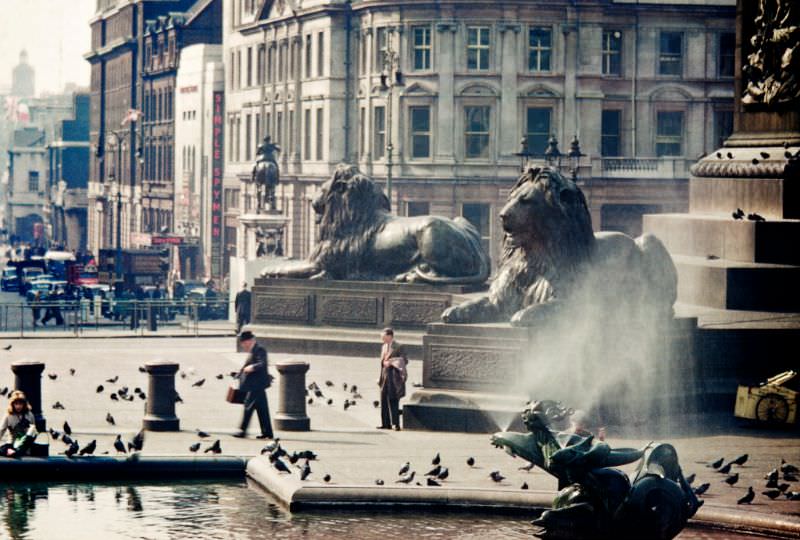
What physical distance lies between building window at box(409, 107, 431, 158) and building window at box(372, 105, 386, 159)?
128cm

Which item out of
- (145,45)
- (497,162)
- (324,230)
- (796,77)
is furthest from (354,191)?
(145,45)

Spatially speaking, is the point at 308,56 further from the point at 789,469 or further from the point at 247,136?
the point at 789,469

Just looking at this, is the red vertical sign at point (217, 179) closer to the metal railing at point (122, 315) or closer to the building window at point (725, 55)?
the building window at point (725, 55)

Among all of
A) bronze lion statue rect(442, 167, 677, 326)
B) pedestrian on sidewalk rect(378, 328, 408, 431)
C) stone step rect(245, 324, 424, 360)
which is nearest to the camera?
pedestrian on sidewalk rect(378, 328, 408, 431)

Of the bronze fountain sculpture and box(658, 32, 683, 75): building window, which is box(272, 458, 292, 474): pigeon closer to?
the bronze fountain sculpture

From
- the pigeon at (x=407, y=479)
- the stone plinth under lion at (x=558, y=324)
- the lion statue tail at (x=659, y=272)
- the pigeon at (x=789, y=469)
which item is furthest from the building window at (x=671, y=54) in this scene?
the pigeon at (x=407, y=479)

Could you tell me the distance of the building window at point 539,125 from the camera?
80.6 meters

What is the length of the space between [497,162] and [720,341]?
53328mm

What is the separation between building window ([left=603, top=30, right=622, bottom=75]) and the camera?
81.4 m

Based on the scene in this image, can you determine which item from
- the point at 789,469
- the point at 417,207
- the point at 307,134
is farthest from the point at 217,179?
the point at 789,469

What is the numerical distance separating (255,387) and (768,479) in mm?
7233

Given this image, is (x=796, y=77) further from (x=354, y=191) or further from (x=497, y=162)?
(x=497, y=162)

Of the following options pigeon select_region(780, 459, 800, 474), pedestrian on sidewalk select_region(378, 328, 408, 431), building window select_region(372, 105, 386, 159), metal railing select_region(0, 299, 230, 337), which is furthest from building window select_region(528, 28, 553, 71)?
pigeon select_region(780, 459, 800, 474)

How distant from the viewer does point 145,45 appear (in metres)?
131
